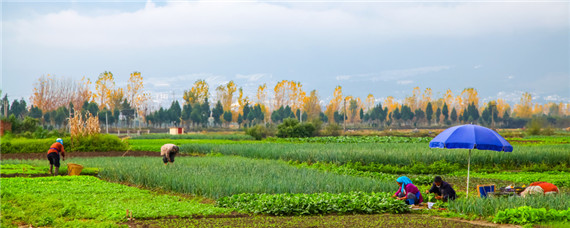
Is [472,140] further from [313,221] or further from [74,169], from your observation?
[74,169]

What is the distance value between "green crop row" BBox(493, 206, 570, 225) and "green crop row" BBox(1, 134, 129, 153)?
28030 mm

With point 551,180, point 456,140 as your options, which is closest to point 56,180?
point 456,140

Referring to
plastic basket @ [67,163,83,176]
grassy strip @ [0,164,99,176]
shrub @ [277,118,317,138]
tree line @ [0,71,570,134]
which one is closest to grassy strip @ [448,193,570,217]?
plastic basket @ [67,163,83,176]

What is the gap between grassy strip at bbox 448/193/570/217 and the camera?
1114cm

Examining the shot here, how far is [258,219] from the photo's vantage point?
11102 millimetres

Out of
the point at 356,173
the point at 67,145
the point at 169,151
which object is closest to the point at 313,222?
the point at 356,173

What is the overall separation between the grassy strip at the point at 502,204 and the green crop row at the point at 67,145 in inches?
1060

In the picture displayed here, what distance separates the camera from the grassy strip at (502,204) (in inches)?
439

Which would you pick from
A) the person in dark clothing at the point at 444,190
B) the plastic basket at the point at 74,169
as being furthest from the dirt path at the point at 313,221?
the plastic basket at the point at 74,169

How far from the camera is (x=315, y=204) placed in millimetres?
11961

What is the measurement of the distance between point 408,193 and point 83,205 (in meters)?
7.52

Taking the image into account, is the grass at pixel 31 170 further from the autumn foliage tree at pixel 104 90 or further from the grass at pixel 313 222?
the autumn foliage tree at pixel 104 90

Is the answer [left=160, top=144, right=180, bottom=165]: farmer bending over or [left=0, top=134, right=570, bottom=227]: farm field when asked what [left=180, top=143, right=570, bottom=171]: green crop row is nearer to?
[left=0, top=134, right=570, bottom=227]: farm field

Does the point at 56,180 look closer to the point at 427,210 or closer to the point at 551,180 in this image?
the point at 427,210
